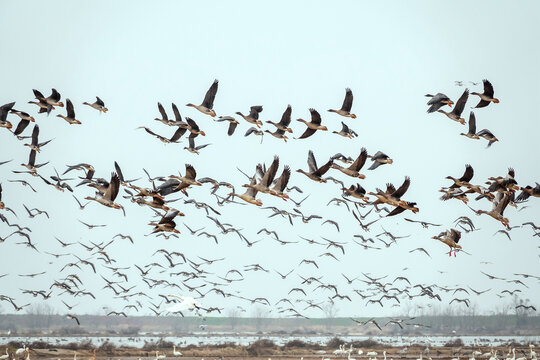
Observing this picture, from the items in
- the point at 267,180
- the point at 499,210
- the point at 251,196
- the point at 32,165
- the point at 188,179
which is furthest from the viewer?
the point at 32,165

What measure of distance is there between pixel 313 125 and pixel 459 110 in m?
4.76

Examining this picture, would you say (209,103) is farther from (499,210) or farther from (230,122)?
(499,210)

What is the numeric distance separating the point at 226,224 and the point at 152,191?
40.8 ft

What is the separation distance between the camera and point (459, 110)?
21.6m

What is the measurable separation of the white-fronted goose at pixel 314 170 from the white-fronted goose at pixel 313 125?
763 mm

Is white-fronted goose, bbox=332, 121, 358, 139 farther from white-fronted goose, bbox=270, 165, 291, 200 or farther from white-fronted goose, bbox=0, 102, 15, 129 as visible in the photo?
white-fronted goose, bbox=0, 102, 15, 129

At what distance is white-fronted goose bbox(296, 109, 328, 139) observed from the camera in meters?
21.1

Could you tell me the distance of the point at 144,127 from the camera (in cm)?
2259

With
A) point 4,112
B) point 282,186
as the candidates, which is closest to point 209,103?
point 282,186

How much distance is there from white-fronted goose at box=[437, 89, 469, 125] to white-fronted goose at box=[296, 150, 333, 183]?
4471 millimetres

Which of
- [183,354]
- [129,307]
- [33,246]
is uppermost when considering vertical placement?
[33,246]

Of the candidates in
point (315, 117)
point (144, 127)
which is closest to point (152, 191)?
point (144, 127)

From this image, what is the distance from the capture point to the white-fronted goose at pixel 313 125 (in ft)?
69.3

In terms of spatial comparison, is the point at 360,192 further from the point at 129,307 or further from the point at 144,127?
the point at 129,307
